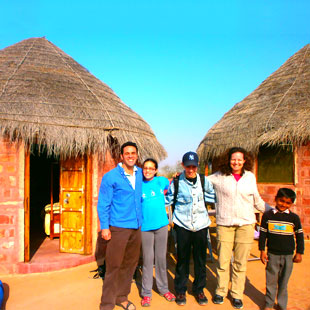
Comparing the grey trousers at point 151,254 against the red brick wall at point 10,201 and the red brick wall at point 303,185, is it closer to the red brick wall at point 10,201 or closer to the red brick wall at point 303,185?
the red brick wall at point 10,201

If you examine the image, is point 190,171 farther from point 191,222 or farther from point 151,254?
point 151,254

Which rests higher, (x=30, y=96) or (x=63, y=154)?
(x=30, y=96)

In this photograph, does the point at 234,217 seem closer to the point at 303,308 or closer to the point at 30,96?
the point at 303,308

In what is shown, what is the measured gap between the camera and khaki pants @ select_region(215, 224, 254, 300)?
3021 mm

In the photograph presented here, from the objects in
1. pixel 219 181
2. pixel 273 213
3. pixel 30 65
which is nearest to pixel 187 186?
pixel 219 181

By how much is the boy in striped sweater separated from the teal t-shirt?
108cm

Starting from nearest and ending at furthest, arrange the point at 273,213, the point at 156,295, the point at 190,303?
the point at 273,213 → the point at 190,303 → the point at 156,295

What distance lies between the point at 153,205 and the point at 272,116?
15.6ft

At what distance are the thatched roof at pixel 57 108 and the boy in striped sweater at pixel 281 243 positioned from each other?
273 cm

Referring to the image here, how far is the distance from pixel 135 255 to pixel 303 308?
1901 mm

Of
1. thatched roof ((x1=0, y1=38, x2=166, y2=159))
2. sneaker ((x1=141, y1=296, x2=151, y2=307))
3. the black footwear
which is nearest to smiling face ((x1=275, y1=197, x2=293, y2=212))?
the black footwear

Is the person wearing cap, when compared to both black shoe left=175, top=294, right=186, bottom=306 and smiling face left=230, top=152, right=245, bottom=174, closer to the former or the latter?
black shoe left=175, top=294, right=186, bottom=306

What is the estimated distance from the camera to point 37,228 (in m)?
7.27

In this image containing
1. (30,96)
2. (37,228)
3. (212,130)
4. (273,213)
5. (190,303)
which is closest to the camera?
(273,213)
